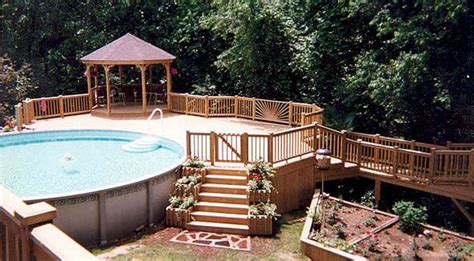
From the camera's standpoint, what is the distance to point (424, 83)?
1317 centimetres

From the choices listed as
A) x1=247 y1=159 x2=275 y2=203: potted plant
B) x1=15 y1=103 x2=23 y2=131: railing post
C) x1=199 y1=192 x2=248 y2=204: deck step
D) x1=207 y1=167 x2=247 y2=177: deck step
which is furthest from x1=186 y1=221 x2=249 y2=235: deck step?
x1=15 y1=103 x2=23 y2=131: railing post

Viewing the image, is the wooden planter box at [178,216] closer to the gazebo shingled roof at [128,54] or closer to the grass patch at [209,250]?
the grass patch at [209,250]

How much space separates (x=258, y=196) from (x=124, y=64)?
10.2m

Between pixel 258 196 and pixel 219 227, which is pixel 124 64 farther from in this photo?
pixel 219 227

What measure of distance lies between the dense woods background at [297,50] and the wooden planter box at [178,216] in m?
6.67

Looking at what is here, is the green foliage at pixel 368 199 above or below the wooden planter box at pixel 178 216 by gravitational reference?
below

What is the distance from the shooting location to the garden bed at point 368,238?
30.4 ft

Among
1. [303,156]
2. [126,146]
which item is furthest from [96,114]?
[303,156]

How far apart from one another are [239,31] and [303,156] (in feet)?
23.9

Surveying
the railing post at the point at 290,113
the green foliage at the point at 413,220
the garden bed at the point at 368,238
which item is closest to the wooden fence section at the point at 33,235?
the garden bed at the point at 368,238

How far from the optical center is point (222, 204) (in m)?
10.8

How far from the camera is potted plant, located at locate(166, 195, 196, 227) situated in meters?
10.5

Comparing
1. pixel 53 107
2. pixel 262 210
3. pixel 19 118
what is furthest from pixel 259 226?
pixel 53 107

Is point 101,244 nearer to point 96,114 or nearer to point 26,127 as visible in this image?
point 26,127
